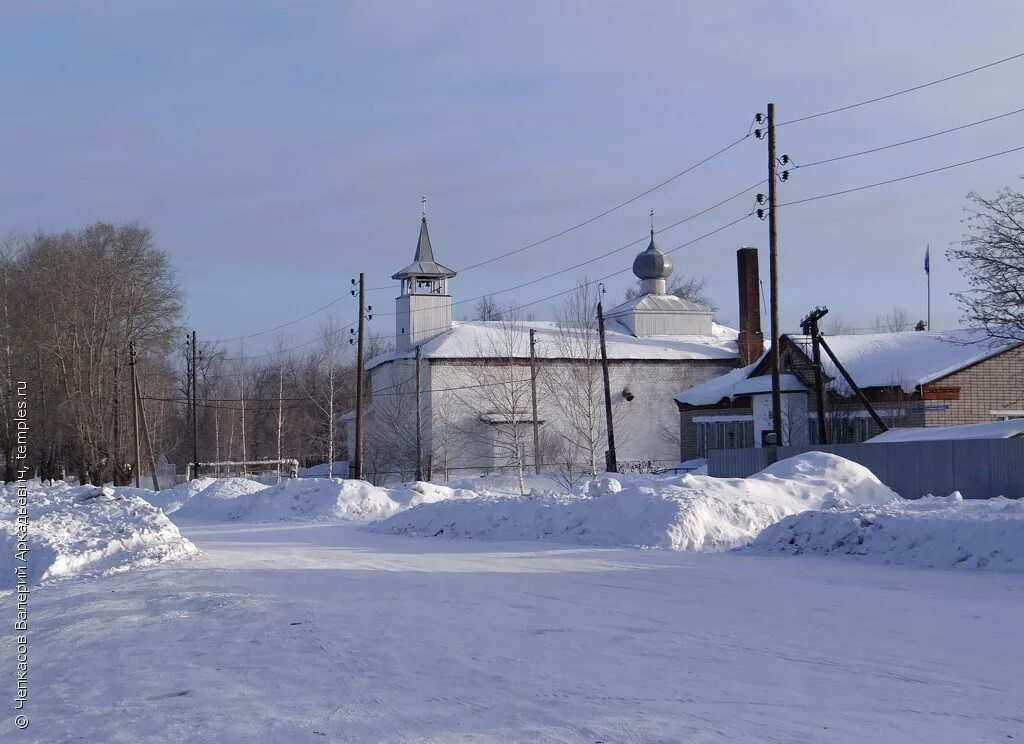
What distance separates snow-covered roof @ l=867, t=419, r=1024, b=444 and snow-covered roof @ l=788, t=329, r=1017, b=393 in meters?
7.77

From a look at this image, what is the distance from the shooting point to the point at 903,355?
148 ft

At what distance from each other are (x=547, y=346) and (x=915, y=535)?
158 ft

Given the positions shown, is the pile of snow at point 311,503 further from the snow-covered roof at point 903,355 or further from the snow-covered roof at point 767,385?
the snow-covered roof at point 903,355

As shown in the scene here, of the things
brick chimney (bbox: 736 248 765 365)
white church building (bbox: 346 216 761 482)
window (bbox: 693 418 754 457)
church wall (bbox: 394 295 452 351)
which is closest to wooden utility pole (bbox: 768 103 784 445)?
window (bbox: 693 418 754 457)

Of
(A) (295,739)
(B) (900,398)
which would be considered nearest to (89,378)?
(B) (900,398)

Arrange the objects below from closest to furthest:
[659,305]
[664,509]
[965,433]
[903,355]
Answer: [664,509]
[965,433]
[903,355]
[659,305]

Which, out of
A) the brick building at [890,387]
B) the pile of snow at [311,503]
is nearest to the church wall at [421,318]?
the brick building at [890,387]

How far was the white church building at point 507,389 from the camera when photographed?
59.4 metres

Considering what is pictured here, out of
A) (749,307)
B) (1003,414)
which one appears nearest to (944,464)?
(1003,414)

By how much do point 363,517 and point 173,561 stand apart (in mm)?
15880

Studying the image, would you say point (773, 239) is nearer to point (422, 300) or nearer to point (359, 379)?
point (359, 379)

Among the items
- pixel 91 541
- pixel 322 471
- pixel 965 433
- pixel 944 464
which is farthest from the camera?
pixel 322 471

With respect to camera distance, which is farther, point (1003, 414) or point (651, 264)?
point (651, 264)

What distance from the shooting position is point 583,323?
2344 inches
